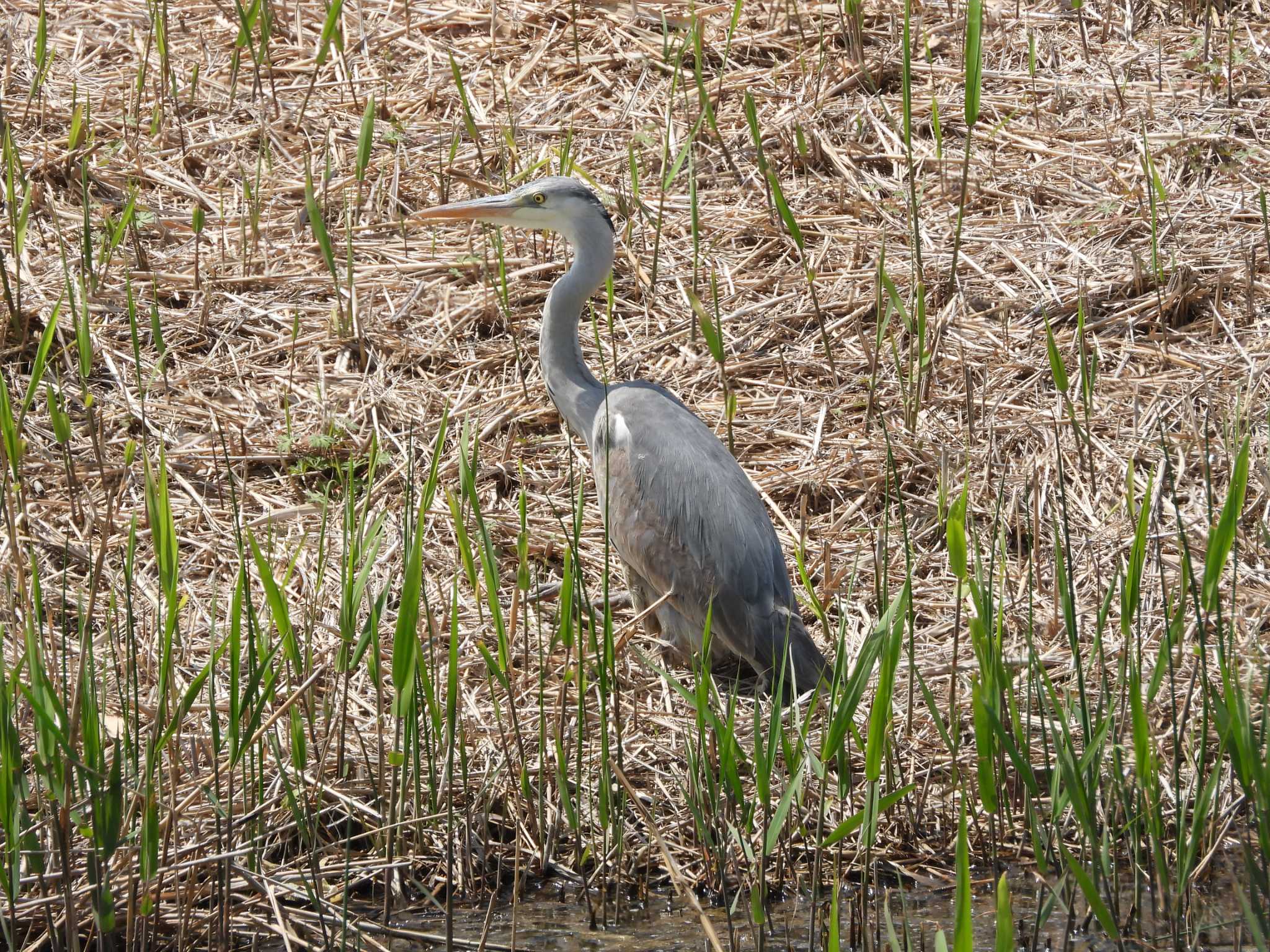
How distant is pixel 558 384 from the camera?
4.89m

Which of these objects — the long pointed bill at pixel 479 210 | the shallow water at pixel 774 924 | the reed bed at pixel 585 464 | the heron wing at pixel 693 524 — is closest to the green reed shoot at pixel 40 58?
the reed bed at pixel 585 464

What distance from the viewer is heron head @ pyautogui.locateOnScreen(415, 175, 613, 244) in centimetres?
500

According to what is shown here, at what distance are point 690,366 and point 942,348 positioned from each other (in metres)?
0.91

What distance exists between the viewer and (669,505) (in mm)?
4488

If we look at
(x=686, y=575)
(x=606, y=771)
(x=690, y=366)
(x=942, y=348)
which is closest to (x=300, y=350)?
(x=690, y=366)

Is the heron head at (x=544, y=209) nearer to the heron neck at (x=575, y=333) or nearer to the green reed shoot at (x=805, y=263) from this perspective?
the heron neck at (x=575, y=333)

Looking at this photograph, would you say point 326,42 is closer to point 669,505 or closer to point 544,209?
point 544,209

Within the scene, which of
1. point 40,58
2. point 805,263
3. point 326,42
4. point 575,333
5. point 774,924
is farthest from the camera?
point 40,58

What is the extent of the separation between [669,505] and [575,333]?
78 centimetres

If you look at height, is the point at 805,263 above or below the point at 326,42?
below

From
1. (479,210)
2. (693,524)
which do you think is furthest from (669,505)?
(479,210)

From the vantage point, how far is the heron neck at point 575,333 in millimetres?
4855

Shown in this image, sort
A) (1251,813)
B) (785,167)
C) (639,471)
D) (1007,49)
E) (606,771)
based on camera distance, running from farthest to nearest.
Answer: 1. (1007,49)
2. (785,167)
3. (639,471)
4. (1251,813)
5. (606,771)

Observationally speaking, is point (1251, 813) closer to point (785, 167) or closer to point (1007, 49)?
point (785, 167)
